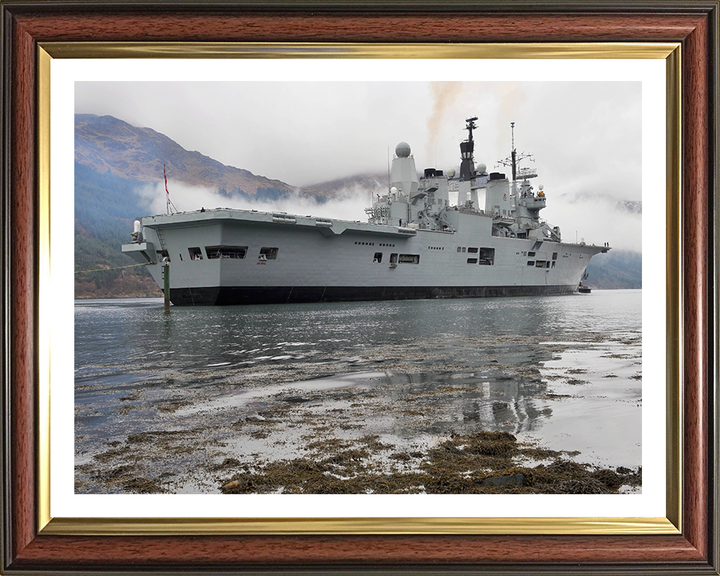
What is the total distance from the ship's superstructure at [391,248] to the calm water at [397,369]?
5.27 m

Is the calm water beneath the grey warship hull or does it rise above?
beneath

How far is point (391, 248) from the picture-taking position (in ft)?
75.0

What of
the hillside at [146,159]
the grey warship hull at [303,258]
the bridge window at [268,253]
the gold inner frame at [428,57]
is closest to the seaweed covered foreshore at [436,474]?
the gold inner frame at [428,57]

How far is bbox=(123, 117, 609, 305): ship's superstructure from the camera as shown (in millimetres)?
18750

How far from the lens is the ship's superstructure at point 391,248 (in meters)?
18.8

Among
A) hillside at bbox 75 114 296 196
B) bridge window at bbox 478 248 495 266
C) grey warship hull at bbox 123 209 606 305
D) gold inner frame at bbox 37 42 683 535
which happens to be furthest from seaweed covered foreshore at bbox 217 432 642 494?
bridge window at bbox 478 248 495 266

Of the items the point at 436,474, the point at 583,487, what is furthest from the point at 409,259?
the point at 583,487

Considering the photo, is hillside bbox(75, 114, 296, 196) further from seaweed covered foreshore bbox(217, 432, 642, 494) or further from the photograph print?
seaweed covered foreshore bbox(217, 432, 642, 494)

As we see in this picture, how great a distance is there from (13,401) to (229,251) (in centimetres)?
1746

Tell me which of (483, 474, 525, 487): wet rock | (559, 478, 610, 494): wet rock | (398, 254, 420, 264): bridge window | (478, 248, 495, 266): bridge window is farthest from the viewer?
(478, 248, 495, 266): bridge window

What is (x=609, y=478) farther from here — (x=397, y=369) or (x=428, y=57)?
(x=397, y=369)

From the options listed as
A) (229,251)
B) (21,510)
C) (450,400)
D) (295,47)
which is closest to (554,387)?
(450,400)

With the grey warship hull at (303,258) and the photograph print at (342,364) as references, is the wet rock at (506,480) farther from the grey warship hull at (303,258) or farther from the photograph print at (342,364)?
the grey warship hull at (303,258)

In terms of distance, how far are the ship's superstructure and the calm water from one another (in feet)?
17.3
